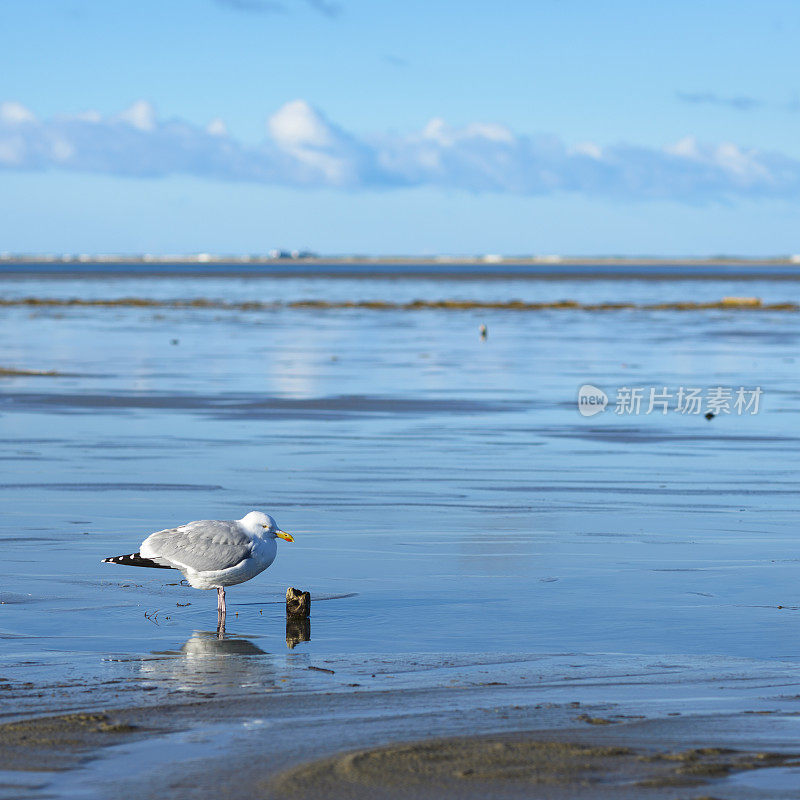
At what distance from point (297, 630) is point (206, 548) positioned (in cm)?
82

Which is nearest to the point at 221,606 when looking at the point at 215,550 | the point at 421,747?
the point at 215,550

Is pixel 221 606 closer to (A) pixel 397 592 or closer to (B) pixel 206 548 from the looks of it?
(B) pixel 206 548

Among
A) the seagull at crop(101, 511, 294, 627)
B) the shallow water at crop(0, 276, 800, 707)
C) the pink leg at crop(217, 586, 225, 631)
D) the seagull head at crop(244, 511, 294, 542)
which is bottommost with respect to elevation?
the shallow water at crop(0, 276, 800, 707)

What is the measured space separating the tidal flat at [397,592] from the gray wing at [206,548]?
50cm

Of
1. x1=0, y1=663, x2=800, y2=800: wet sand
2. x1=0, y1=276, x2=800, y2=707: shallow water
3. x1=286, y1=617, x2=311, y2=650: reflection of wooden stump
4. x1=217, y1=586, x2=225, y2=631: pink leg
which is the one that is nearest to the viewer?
x1=0, y1=663, x2=800, y2=800: wet sand

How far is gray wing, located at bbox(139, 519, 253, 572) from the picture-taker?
29.6 feet

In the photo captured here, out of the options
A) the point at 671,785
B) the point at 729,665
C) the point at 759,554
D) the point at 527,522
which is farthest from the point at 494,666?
the point at 527,522

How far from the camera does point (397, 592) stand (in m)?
10.4

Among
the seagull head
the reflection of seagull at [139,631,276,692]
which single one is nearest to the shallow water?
the reflection of seagull at [139,631,276,692]

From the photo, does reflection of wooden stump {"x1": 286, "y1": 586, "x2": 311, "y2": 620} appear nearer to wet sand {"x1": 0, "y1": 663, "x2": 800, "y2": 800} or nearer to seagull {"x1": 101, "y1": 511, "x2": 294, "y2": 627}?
seagull {"x1": 101, "y1": 511, "x2": 294, "y2": 627}

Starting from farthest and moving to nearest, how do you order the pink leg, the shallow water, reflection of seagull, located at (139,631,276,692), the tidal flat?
1. the pink leg
2. the shallow water
3. reflection of seagull, located at (139,631,276,692)
4. the tidal flat

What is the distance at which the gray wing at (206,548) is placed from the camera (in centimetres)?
902

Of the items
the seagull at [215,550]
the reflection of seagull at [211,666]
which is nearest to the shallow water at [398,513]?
the reflection of seagull at [211,666]

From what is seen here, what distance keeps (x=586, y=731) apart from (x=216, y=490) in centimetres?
871
